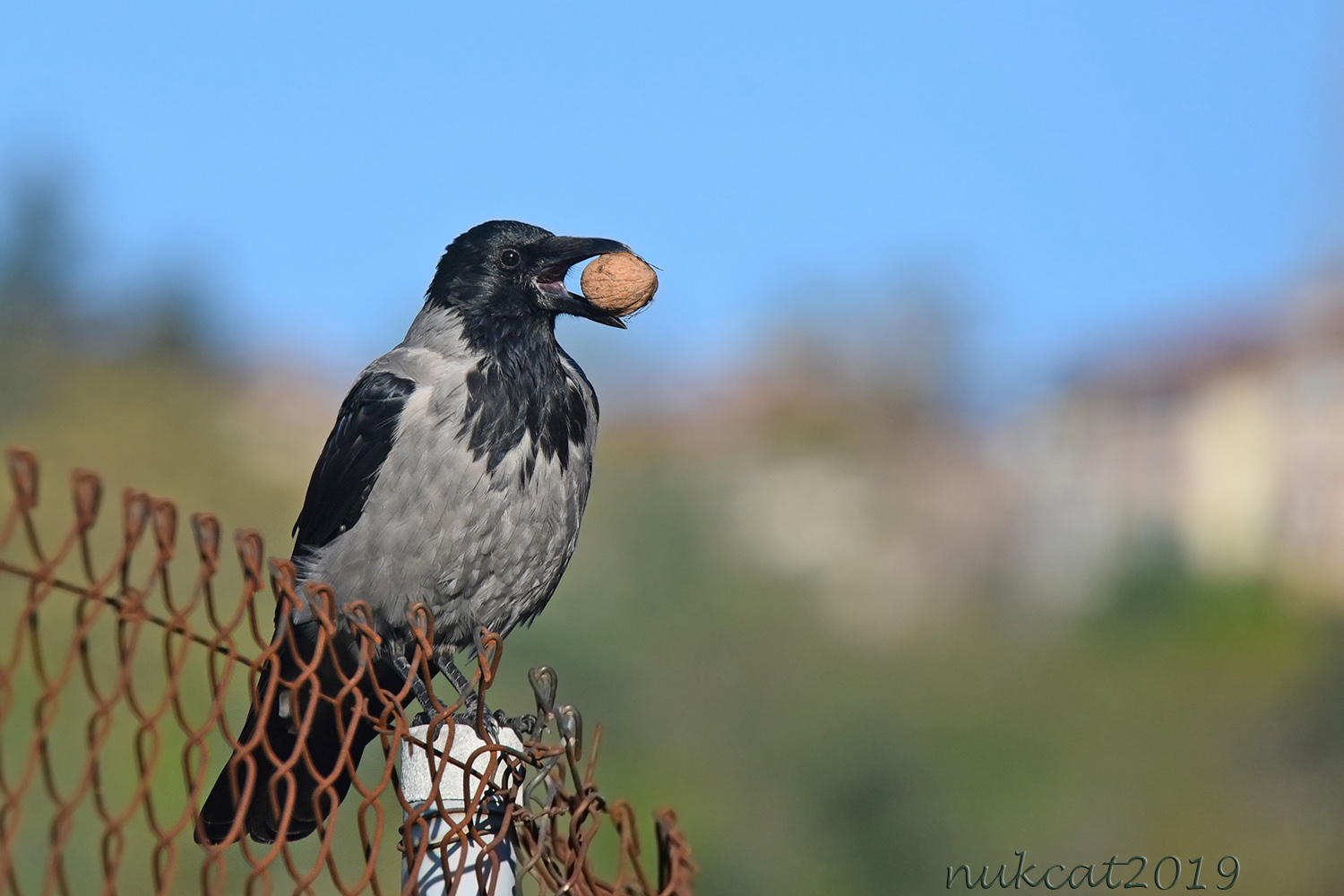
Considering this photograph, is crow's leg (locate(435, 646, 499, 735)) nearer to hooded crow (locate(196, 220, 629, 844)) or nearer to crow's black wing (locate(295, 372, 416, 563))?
hooded crow (locate(196, 220, 629, 844))

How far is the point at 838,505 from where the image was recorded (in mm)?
44719

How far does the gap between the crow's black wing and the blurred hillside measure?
45.2 ft

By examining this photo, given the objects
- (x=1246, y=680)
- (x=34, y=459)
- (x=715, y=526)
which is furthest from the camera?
(x=715, y=526)

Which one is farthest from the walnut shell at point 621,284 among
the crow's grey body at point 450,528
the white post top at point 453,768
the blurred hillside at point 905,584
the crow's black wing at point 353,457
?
the blurred hillside at point 905,584

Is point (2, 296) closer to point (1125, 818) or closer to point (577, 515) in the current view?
point (1125, 818)

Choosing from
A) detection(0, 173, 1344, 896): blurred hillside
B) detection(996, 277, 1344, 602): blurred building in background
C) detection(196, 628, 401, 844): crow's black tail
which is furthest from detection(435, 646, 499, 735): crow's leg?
detection(996, 277, 1344, 602): blurred building in background

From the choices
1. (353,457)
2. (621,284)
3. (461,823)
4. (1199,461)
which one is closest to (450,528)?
(353,457)

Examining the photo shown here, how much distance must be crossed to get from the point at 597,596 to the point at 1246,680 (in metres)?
15.3

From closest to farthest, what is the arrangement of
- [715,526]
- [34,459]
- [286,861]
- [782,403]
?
[34,459] < [286,861] < [715,526] < [782,403]

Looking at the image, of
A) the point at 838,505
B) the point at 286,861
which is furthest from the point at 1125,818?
the point at 286,861

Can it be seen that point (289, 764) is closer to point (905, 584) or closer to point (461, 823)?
point (461, 823)

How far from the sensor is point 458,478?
379 centimetres

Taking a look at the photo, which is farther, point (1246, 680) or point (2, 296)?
point (2, 296)

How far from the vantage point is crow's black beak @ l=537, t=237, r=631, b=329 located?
161 inches
